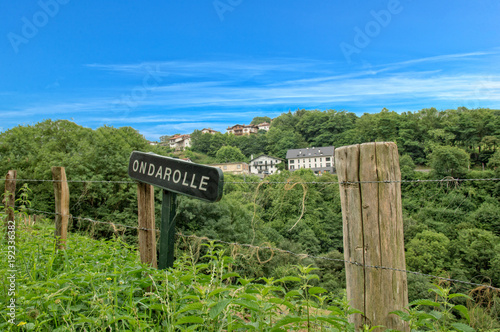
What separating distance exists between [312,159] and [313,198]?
120 ft

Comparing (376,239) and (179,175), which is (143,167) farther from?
(376,239)

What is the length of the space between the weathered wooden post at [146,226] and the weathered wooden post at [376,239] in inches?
54.2

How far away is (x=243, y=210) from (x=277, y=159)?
5551 centimetres

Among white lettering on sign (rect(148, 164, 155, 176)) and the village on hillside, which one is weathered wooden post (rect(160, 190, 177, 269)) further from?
the village on hillside

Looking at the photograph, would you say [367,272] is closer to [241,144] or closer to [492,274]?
[492,274]

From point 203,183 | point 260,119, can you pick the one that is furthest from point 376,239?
point 260,119

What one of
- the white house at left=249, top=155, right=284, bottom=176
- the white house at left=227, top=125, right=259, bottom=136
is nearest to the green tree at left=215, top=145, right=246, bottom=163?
the white house at left=249, top=155, right=284, bottom=176

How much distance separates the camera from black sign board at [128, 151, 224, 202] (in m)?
1.85

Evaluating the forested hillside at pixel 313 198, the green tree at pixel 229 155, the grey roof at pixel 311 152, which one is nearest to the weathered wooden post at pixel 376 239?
the forested hillside at pixel 313 198

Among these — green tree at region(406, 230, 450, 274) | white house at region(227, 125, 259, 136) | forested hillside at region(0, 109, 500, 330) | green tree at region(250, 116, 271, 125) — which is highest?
green tree at region(250, 116, 271, 125)

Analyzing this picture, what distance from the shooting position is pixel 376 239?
1621mm

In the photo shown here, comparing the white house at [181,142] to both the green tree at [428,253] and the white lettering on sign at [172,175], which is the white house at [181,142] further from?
the white lettering on sign at [172,175]

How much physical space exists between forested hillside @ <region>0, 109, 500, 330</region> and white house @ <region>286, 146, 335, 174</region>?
7785 millimetres

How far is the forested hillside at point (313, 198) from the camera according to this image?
53.2ft
